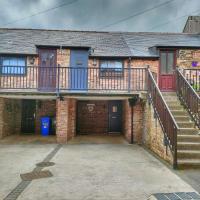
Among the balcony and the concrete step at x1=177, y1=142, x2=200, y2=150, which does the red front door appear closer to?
the balcony

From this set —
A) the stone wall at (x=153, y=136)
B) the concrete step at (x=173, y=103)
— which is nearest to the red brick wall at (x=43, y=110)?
the stone wall at (x=153, y=136)

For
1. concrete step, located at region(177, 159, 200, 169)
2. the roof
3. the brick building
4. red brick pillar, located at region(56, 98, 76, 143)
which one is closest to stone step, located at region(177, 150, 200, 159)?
concrete step, located at region(177, 159, 200, 169)

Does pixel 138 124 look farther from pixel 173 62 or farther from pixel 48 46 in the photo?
pixel 48 46

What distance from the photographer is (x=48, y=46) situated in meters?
13.7

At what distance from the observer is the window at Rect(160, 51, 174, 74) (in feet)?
47.3

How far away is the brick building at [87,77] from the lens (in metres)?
11.6

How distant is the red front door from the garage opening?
350cm

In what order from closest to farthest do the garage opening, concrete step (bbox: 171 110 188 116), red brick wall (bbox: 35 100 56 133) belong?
concrete step (bbox: 171 110 188 116)
red brick wall (bbox: 35 100 56 133)
the garage opening

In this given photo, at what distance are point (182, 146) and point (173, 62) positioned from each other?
799 cm

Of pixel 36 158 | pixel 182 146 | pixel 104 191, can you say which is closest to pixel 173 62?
pixel 182 146

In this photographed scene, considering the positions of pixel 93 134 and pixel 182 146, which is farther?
pixel 93 134

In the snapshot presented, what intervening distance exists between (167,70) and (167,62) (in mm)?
488

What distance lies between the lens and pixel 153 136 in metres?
9.48

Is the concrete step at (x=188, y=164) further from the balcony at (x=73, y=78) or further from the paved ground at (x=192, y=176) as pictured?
the balcony at (x=73, y=78)
